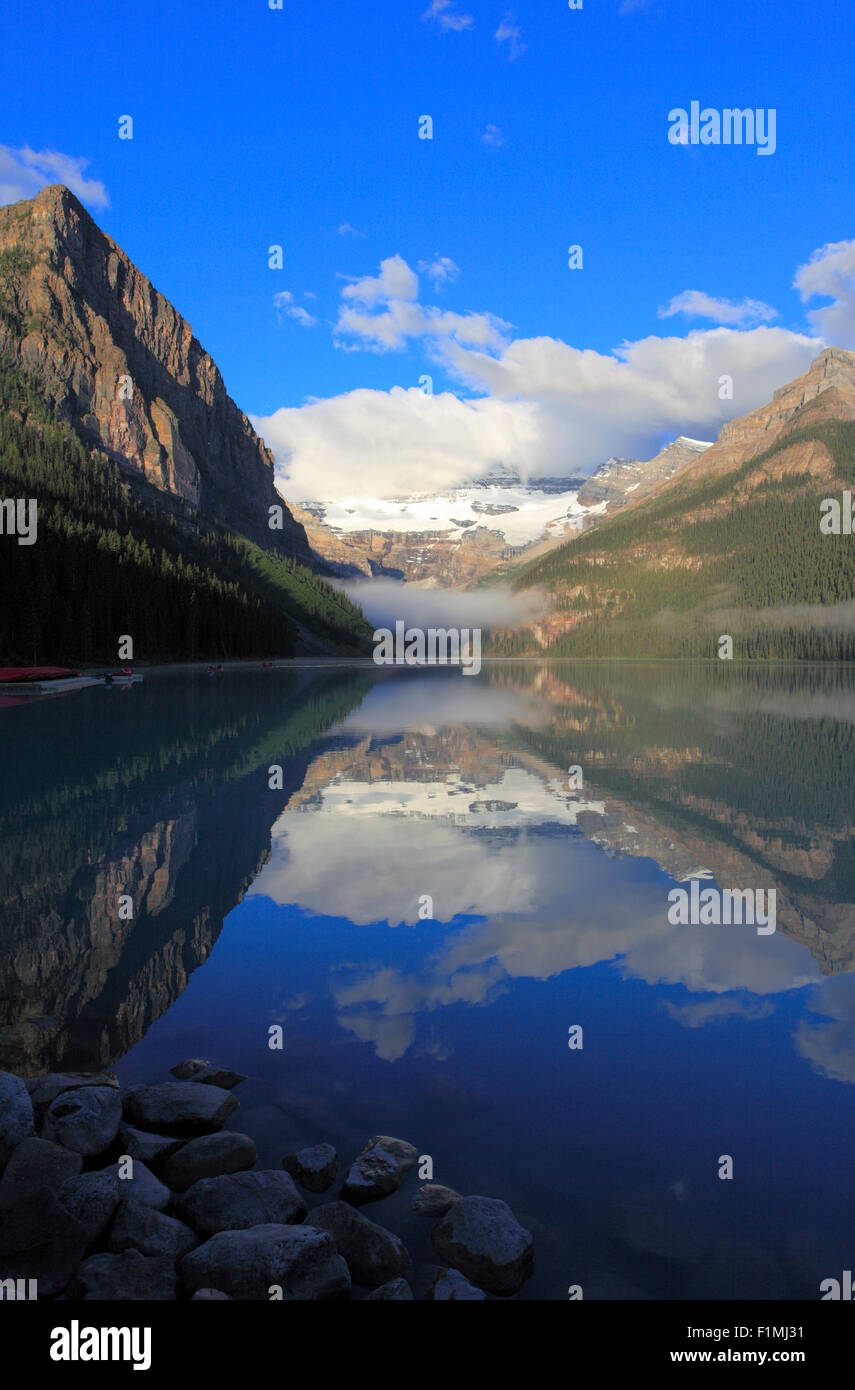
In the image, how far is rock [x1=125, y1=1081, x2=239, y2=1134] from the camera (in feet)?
22.8

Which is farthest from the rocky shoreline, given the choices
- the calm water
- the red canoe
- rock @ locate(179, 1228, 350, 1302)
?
the red canoe

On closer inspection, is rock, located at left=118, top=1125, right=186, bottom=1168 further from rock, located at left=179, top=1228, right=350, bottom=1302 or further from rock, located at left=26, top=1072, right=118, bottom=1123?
rock, located at left=179, top=1228, right=350, bottom=1302

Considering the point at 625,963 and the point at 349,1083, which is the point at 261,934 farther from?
the point at 625,963

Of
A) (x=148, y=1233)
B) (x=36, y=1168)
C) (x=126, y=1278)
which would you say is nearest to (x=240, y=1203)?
(x=148, y=1233)

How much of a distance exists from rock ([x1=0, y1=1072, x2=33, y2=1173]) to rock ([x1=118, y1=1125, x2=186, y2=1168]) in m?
0.78

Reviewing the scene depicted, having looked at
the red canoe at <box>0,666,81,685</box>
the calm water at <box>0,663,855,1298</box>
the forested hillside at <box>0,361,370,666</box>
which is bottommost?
the calm water at <box>0,663,855,1298</box>

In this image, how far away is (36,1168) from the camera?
19.5ft

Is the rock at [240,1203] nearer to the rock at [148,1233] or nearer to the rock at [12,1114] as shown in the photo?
the rock at [148,1233]

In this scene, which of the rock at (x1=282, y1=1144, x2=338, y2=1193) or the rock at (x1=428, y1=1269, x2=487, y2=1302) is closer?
the rock at (x1=428, y1=1269, x2=487, y2=1302)

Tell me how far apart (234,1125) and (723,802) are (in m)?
17.6

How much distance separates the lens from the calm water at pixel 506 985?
20.1 feet

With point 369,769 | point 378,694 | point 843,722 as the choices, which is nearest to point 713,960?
point 369,769

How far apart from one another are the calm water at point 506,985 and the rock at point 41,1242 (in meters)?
1.77

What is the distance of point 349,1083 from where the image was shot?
782 centimetres
